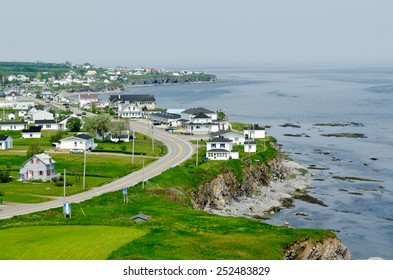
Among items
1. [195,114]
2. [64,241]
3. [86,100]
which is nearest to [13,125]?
[195,114]

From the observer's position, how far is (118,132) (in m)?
92.4

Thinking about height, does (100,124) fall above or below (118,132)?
above

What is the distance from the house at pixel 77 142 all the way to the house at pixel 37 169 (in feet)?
63.0

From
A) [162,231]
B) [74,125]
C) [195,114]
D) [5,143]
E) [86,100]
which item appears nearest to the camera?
[162,231]

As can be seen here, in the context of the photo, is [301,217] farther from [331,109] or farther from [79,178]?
[331,109]

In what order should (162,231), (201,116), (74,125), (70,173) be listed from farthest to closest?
1. (201,116)
2. (74,125)
3. (70,173)
4. (162,231)

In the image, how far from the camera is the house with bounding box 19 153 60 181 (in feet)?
209

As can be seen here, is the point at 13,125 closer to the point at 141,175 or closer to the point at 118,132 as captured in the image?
the point at 118,132

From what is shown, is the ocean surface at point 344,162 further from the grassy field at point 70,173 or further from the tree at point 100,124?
the tree at point 100,124

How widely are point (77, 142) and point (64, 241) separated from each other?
169 ft

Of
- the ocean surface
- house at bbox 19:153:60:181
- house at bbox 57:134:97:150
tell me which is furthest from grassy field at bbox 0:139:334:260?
house at bbox 57:134:97:150

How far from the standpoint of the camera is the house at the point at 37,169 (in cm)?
6362

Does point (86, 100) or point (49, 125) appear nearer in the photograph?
point (49, 125)

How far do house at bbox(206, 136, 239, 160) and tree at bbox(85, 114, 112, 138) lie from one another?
20.6m
